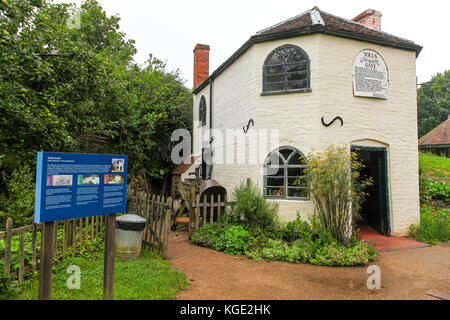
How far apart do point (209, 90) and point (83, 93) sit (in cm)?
666

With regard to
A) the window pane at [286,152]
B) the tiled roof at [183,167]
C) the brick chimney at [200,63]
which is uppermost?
the brick chimney at [200,63]

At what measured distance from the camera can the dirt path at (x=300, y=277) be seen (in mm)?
4512

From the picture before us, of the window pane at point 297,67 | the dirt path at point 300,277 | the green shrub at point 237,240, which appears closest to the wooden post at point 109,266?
the dirt path at point 300,277

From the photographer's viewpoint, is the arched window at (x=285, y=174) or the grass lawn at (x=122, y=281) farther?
the arched window at (x=285, y=174)

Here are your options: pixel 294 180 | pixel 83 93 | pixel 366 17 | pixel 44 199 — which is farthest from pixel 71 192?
pixel 366 17

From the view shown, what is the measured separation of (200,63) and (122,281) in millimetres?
12183

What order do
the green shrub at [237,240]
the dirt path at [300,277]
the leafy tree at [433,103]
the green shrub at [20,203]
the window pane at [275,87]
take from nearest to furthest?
1. the dirt path at [300,277]
2. the green shrub at [20,203]
3. the green shrub at [237,240]
4. the window pane at [275,87]
5. the leafy tree at [433,103]

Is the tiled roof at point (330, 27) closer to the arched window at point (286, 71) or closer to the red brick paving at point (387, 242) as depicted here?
the arched window at point (286, 71)

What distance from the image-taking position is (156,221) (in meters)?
6.44

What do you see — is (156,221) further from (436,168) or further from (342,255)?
(436,168)

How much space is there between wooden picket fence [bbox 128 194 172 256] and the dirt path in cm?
43

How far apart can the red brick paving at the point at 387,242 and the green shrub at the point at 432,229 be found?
458mm

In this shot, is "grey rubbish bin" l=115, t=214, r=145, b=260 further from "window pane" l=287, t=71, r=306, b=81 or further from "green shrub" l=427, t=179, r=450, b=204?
"green shrub" l=427, t=179, r=450, b=204

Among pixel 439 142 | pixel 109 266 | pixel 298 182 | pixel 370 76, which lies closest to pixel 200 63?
pixel 370 76
